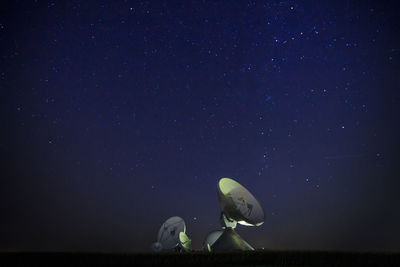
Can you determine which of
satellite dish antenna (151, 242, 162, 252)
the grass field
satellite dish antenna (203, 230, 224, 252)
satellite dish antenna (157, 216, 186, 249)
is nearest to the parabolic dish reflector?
satellite dish antenna (203, 230, 224, 252)

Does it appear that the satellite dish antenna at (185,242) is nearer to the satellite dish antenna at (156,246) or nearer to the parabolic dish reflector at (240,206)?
the satellite dish antenna at (156,246)

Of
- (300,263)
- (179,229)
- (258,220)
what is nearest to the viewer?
(300,263)

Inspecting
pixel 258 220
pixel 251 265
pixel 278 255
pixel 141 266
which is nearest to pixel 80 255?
pixel 141 266

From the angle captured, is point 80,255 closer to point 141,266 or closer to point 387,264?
point 141,266

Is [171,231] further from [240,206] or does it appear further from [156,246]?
[240,206]

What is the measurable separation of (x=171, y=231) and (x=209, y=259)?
7395 mm

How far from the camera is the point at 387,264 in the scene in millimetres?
9656

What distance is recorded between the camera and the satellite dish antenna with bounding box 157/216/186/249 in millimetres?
16781

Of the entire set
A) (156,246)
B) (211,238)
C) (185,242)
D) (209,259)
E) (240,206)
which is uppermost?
(240,206)

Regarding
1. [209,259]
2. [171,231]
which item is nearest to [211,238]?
[171,231]

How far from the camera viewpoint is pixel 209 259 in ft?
33.0

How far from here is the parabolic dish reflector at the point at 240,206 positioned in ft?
45.3

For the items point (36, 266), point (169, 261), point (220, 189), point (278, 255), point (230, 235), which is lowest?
point (36, 266)

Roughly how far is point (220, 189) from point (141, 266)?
576 cm
